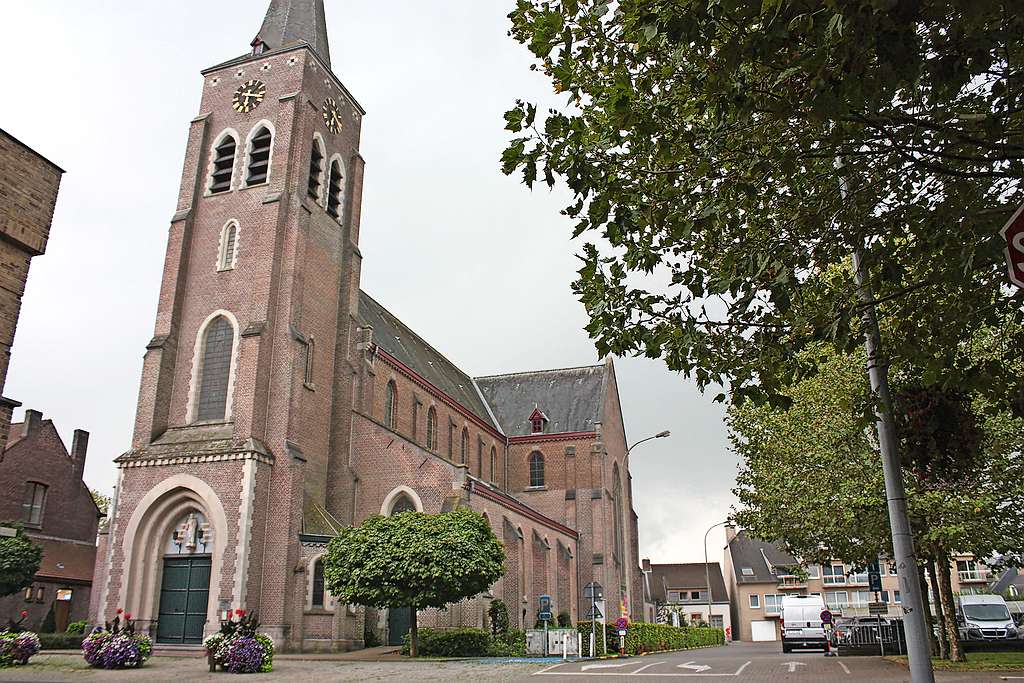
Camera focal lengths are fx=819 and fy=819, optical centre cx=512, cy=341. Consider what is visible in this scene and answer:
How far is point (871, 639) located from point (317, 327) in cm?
2238

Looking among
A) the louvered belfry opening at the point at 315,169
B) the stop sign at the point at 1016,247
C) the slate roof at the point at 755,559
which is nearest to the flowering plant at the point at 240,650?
the stop sign at the point at 1016,247

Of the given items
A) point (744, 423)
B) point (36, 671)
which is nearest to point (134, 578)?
point (36, 671)

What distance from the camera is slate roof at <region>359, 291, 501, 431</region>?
3744 centimetres

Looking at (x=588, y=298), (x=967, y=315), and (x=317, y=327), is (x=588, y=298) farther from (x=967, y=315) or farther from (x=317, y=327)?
(x=317, y=327)

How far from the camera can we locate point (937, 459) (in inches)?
319

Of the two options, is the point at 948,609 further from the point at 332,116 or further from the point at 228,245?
the point at 332,116

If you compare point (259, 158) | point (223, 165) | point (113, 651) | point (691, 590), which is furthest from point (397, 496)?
point (691, 590)

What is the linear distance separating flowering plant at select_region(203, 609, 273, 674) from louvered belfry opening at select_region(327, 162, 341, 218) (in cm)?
1905

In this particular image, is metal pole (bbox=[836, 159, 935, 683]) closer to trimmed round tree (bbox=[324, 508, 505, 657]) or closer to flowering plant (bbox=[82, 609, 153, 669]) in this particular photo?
trimmed round tree (bbox=[324, 508, 505, 657])

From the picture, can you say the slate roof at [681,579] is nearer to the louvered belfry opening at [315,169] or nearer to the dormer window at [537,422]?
the dormer window at [537,422]

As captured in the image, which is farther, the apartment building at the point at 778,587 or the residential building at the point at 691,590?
the residential building at the point at 691,590

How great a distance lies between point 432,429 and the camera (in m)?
38.8

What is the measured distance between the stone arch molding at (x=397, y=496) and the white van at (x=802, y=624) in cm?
1675

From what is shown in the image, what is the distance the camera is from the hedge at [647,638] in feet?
93.8
